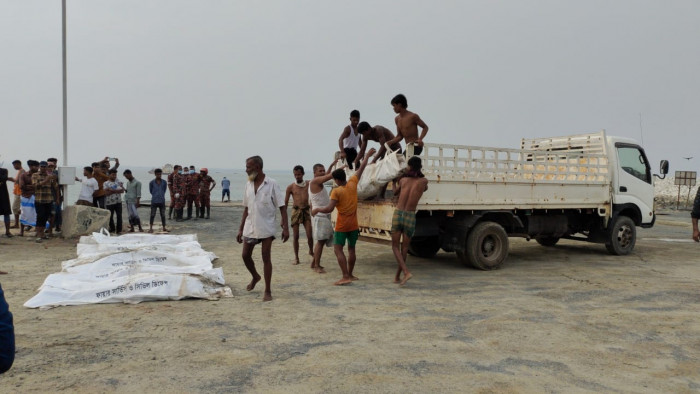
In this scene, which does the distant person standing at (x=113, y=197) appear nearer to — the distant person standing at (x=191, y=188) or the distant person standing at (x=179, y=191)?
the distant person standing at (x=179, y=191)

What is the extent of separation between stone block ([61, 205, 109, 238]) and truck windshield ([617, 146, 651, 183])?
446 inches

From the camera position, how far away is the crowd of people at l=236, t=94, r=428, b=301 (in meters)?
5.97

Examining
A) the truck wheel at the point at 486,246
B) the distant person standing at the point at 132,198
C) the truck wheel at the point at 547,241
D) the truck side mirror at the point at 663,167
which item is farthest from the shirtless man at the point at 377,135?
the distant person standing at the point at 132,198

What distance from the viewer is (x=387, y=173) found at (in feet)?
24.2

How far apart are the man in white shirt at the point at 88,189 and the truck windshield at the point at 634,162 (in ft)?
37.9

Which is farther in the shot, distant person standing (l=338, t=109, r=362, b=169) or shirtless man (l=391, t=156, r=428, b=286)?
distant person standing (l=338, t=109, r=362, b=169)

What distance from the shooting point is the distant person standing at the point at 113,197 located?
38.1 feet

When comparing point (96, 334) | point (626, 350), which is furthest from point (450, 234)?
point (96, 334)

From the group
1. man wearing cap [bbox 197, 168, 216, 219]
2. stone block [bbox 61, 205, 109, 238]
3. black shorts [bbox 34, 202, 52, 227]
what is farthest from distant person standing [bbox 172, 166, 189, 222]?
black shorts [bbox 34, 202, 52, 227]

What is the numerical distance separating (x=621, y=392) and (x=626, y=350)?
1038mm

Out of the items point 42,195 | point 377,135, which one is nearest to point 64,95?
point 42,195

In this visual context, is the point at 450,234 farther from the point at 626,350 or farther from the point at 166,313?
the point at 166,313

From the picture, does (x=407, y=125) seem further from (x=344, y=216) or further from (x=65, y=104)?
(x=65, y=104)

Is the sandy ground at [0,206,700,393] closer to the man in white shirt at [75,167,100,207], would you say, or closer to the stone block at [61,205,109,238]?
the stone block at [61,205,109,238]
